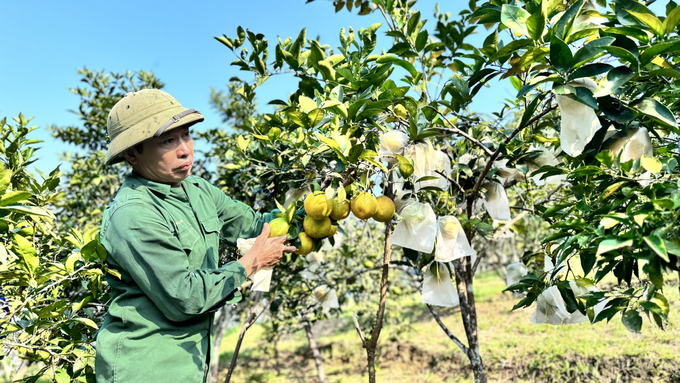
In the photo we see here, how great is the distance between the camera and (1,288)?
1.74m

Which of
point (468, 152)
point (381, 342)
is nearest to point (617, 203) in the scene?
point (468, 152)

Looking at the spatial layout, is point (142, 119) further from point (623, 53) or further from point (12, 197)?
point (623, 53)

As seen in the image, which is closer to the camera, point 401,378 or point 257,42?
point 257,42

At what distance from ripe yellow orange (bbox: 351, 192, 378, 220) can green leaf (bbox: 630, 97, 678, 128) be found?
0.74m

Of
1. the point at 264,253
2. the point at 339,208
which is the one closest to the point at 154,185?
the point at 264,253

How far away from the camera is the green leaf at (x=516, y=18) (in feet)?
3.65

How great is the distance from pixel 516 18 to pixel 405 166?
51 centimetres

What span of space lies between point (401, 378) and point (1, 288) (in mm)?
4159

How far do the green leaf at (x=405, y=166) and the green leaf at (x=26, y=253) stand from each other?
116 cm

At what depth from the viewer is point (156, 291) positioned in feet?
4.58

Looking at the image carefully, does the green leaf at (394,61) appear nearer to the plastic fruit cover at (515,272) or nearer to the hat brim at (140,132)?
the hat brim at (140,132)

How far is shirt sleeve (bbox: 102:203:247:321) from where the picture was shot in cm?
138

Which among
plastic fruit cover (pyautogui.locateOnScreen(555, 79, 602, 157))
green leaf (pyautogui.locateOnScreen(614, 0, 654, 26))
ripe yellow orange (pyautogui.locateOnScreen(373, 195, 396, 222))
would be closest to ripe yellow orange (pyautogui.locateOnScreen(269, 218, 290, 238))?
ripe yellow orange (pyautogui.locateOnScreen(373, 195, 396, 222))

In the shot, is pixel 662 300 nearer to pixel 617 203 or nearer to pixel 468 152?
pixel 617 203
